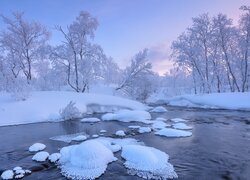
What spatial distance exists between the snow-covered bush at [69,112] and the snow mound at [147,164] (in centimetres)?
1075

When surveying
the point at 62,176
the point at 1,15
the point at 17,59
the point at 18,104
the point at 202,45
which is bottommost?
the point at 62,176

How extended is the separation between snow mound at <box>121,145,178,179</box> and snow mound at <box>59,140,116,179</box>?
628 mm

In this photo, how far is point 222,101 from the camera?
2653cm

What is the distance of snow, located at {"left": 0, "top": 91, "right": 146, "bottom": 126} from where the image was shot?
1711 cm

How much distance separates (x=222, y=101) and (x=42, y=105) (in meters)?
18.3

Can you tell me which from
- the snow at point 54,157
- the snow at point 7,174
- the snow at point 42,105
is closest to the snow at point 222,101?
the snow at point 42,105

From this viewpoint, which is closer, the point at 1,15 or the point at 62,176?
the point at 62,176

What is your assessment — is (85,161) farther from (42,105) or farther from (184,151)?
(42,105)

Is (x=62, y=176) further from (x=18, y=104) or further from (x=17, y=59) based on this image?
(x=17, y=59)

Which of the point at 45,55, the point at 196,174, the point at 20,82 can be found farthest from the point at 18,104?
the point at 196,174

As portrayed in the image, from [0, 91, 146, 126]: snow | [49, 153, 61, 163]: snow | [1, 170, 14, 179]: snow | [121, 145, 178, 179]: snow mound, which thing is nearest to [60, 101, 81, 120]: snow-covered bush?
[0, 91, 146, 126]: snow

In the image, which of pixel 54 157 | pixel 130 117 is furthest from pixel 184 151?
pixel 130 117

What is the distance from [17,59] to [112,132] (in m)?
22.0

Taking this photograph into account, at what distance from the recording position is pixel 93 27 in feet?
100
